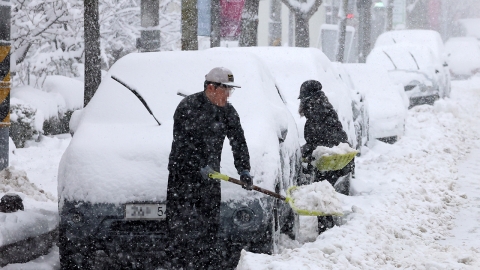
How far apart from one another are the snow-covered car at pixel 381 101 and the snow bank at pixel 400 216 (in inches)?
12.8

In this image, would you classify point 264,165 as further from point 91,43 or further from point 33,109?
point 33,109

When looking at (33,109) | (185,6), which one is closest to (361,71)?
(185,6)

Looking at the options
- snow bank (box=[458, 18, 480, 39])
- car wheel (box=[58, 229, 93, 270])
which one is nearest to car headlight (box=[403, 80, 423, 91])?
car wheel (box=[58, 229, 93, 270])

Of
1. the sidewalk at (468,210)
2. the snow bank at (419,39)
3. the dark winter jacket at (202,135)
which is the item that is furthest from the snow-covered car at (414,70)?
the dark winter jacket at (202,135)

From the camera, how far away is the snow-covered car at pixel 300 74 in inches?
396

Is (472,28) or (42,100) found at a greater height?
(472,28)

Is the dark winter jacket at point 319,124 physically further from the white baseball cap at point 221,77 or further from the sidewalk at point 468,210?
the white baseball cap at point 221,77

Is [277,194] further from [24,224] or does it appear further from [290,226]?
[24,224]

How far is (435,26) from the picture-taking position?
6200cm

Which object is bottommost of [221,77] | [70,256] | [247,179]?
[70,256]

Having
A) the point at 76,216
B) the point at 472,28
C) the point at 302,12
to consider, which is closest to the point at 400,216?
the point at 76,216

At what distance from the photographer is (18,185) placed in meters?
8.69

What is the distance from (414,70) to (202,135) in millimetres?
15352

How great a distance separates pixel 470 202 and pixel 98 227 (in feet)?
17.7
